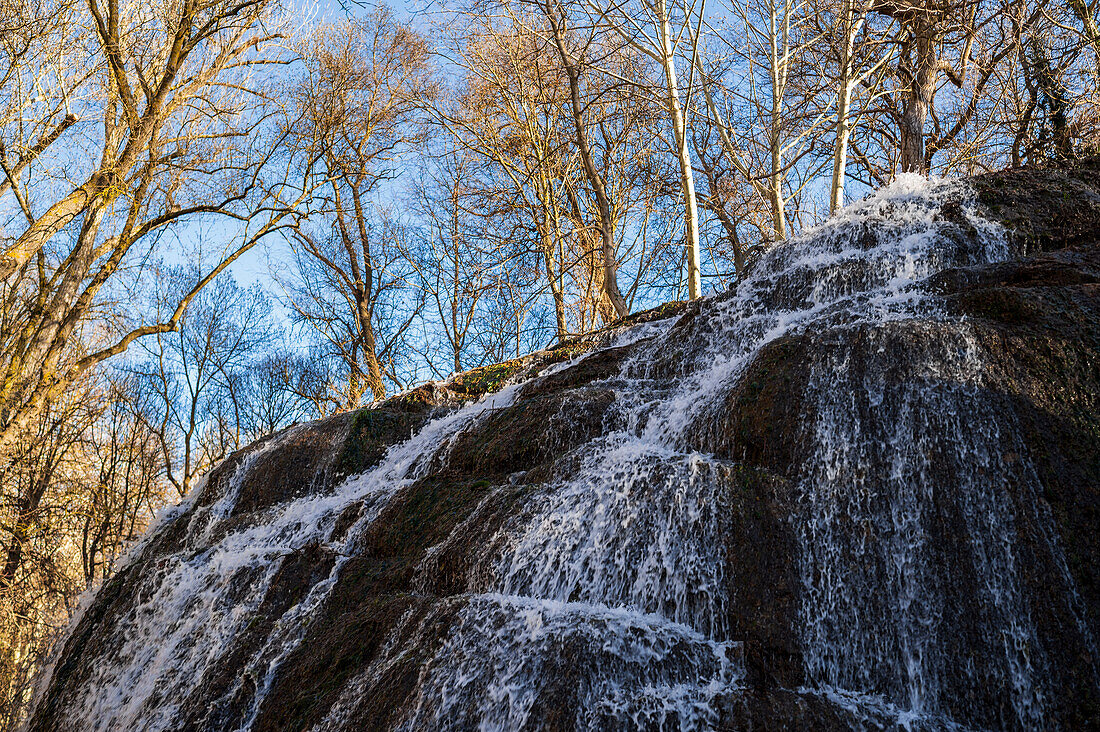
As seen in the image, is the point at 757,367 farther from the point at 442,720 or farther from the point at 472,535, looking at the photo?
the point at 442,720

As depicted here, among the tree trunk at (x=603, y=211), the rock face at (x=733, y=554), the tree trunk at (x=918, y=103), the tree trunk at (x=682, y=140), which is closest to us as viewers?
the rock face at (x=733, y=554)

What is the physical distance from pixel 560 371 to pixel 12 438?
6677 millimetres

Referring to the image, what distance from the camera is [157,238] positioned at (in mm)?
10914

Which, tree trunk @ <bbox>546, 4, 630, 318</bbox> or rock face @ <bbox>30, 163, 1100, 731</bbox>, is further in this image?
tree trunk @ <bbox>546, 4, 630, 318</bbox>

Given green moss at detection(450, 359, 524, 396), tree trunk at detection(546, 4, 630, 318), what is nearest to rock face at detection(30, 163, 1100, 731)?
green moss at detection(450, 359, 524, 396)

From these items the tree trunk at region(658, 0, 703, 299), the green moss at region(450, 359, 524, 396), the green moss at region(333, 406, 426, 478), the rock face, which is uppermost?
the tree trunk at region(658, 0, 703, 299)

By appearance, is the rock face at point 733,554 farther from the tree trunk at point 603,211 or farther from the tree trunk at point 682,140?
the tree trunk at point 603,211

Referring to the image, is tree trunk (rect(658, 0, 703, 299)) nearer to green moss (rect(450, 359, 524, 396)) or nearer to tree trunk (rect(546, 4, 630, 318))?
tree trunk (rect(546, 4, 630, 318))

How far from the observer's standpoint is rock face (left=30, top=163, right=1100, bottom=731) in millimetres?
3354

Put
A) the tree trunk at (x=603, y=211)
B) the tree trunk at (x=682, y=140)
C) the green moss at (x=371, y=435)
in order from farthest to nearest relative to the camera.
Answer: the tree trunk at (x=603, y=211) < the tree trunk at (x=682, y=140) < the green moss at (x=371, y=435)

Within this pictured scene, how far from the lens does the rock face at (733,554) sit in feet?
11.0

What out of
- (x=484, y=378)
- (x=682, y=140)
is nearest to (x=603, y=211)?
(x=682, y=140)

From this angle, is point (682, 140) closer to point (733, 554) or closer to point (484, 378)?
point (484, 378)

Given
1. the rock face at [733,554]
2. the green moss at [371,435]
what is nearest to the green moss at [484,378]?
the green moss at [371,435]
